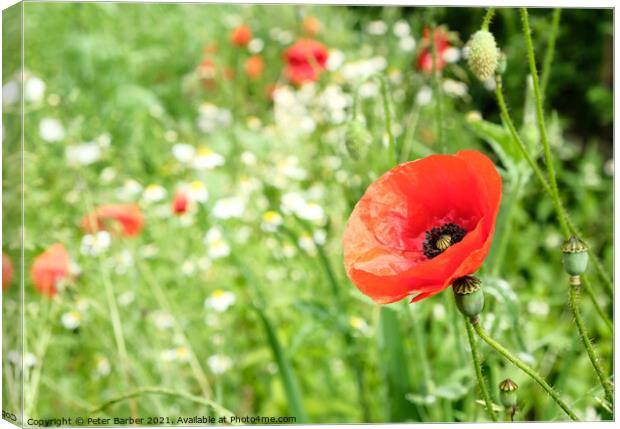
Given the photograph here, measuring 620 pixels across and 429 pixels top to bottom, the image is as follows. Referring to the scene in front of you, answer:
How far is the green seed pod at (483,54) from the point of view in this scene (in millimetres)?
783

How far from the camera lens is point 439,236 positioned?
751 mm

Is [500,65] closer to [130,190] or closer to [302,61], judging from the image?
Result: [130,190]

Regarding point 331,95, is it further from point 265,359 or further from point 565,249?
point 565,249

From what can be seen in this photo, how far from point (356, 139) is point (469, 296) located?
0.37m

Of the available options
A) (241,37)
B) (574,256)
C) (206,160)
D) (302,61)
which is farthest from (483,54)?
(241,37)

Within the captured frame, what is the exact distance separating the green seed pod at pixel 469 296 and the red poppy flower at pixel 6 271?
673 mm

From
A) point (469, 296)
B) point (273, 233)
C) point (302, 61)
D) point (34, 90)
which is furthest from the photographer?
point (302, 61)

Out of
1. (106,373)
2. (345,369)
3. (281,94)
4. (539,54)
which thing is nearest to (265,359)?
(345,369)

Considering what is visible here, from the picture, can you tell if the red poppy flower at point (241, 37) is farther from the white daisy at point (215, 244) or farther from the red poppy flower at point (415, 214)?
the red poppy flower at point (415, 214)

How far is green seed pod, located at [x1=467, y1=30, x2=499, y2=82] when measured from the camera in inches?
30.8

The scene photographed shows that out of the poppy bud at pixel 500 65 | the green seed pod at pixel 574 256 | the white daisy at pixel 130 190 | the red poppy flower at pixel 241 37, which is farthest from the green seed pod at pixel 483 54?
the red poppy flower at pixel 241 37

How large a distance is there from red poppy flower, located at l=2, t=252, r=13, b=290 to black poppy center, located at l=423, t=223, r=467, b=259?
60 cm

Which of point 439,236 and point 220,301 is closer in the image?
point 439,236

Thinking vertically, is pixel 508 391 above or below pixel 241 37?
below
